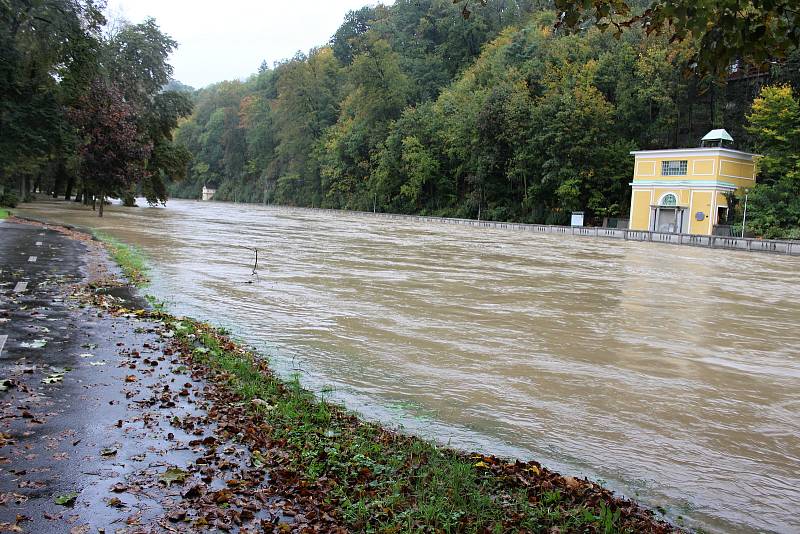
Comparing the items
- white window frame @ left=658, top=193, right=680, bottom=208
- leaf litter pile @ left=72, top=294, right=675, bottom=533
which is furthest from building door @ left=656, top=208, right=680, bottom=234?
leaf litter pile @ left=72, top=294, right=675, bottom=533

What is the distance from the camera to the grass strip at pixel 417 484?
435 cm

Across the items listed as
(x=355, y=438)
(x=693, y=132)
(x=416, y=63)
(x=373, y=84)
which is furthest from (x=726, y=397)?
(x=416, y=63)

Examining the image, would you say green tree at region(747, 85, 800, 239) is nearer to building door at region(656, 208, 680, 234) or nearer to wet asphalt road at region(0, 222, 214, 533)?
building door at region(656, 208, 680, 234)

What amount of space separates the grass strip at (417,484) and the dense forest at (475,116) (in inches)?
1332

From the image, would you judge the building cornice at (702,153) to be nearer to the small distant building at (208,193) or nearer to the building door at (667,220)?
the building door at (667,220)

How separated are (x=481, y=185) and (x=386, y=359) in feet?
216

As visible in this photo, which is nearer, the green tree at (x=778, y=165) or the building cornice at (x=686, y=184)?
the green tree at (x=778, y=165)

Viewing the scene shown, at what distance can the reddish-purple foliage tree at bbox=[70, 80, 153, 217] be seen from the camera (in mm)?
42094

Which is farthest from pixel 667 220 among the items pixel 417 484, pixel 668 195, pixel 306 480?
pixel 306 480

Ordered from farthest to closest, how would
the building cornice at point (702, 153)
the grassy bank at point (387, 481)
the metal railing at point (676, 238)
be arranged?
1. the building cornice at point (702, 153)
2. the metal railing at point (676, 238)
3. the grassy bank at point (387, 481)

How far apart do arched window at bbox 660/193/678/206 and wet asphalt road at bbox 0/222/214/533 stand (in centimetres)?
5383

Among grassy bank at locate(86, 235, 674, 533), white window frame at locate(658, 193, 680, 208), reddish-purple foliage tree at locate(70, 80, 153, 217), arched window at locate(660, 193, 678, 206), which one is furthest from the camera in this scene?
arched window at locate(660, 193, 678, 206)

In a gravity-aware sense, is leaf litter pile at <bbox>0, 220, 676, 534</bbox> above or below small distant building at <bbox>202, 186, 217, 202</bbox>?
below

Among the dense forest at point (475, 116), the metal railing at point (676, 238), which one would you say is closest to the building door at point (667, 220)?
the metal railing at point (676, 238)
